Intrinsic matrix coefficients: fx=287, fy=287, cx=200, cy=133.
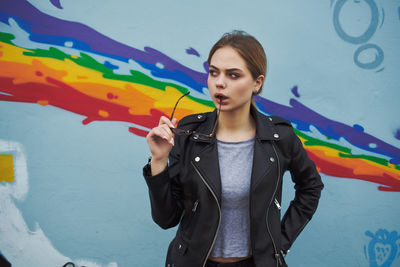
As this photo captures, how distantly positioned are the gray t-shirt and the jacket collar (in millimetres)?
118

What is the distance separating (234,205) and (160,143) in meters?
0.48

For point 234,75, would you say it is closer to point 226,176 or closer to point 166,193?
point 226,176

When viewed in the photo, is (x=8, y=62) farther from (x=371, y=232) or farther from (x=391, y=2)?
(x=371, y=232)

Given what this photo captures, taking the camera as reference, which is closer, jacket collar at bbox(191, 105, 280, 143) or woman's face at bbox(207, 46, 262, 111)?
woman's face at bbox(207, 46, 262, 111)

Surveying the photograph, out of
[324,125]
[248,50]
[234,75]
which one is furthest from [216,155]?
[324,125]

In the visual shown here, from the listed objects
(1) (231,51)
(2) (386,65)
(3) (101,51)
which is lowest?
(1) (231,51)

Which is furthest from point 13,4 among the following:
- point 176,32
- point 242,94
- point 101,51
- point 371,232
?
point 371,232

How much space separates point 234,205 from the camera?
4.61ft

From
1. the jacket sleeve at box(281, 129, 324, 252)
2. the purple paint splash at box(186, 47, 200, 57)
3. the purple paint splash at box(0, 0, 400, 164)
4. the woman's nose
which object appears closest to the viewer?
the woman's nose

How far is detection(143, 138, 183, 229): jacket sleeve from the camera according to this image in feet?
4.16

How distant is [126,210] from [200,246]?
43.3 inches

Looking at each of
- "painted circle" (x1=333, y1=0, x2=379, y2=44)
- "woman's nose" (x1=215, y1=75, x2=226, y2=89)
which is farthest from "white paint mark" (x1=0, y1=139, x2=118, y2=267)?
"painted circle" (x1=333, y1=0, x2=379, y2=44)

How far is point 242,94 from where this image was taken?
1.39 m

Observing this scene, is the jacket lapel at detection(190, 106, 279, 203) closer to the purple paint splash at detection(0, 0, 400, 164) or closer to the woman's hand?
the woman's hand
